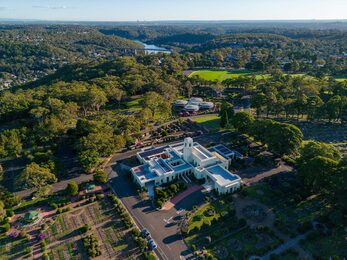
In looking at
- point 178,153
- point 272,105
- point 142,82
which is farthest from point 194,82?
point 178,153

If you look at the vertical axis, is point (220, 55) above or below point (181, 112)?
above

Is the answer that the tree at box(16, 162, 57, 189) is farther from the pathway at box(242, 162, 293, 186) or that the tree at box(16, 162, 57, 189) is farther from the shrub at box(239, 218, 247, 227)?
the pathway at box(242, 162, 293, 186)

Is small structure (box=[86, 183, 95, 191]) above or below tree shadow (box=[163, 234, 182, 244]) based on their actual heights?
above

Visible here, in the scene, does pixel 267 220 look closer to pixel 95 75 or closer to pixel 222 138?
pixel 222 138

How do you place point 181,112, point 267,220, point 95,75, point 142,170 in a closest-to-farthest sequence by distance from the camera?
point 267,220
point 142,170
point 181,112
point 95,75

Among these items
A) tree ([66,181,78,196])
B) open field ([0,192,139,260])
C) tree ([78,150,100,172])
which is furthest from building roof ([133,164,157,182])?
tree ([66,181,78,196])

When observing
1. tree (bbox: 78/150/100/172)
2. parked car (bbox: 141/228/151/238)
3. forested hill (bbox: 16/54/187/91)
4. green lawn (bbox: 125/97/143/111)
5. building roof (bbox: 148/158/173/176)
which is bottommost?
parked car (bbox: 141/228/151/238)

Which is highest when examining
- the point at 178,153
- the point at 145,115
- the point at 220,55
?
the point at 220,55

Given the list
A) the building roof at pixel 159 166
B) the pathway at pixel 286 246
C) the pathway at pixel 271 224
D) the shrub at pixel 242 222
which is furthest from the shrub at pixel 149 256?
the building roof at pixel 159 166

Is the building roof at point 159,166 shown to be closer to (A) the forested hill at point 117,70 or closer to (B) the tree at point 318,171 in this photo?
(B) the tree at point 318,171
